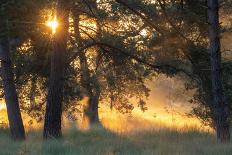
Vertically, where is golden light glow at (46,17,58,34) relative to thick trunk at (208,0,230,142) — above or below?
above

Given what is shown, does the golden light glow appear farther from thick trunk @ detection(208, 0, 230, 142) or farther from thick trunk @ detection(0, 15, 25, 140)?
thick trunk @ detection(208, 0, 230, 142)

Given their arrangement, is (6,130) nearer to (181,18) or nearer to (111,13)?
(111,13)

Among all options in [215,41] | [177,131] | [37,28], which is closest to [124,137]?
[177,131]

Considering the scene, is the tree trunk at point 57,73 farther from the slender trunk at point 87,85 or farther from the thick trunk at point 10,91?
the slender trunk at point 87,85

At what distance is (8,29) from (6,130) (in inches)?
265

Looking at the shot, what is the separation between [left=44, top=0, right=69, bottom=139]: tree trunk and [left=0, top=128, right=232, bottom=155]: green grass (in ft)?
2.15

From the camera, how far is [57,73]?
15.7 m

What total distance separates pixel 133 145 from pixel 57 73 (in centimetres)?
408

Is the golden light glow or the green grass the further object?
the golden light glow

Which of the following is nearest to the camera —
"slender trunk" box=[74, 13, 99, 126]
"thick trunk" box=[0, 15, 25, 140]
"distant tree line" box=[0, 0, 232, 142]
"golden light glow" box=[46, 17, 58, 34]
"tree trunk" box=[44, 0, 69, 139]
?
"distant tree line" box=[0, 0, 232, 142]

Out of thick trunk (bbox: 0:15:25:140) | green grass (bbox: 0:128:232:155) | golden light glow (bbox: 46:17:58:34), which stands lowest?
green grass (bbox: 0:128:232:155)

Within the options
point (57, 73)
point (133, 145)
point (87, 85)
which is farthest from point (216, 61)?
point (87, 85)

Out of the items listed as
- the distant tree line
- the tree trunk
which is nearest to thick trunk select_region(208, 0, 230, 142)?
the distant tree line

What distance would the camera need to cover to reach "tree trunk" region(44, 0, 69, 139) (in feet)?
51.3
